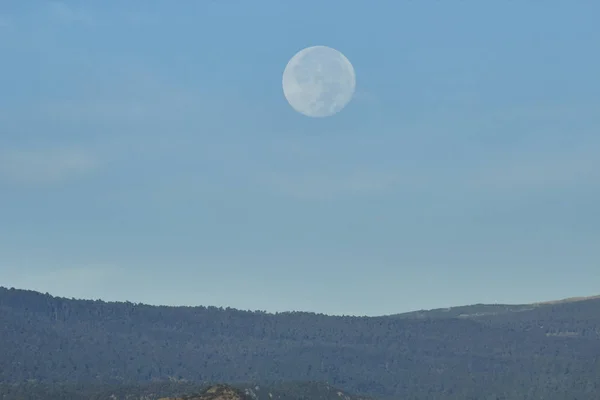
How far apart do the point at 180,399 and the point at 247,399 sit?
959cm

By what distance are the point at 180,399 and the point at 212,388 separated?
8395 mm

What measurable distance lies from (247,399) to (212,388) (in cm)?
590

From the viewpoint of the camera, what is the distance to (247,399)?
143500 mm

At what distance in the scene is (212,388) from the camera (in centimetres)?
14662

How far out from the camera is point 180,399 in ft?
456
